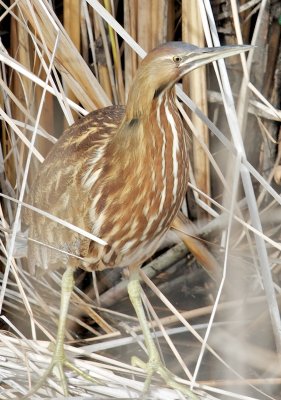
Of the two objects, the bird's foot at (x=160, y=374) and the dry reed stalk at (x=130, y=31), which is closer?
the bird's foot at (x=160, y=374)

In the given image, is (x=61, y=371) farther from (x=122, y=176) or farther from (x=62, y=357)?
(x=122, y=176)

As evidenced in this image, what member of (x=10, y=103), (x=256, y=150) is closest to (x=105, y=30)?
(x=10, y=103)

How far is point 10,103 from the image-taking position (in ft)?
8.27

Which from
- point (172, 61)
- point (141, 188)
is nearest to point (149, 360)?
point (141, 188)

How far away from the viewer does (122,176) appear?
1.92 m

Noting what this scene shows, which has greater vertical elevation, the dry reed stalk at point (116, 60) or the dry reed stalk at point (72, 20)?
the dry reed stalk at point (72, 20)

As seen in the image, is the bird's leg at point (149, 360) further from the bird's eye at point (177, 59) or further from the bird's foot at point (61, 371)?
the bird's eye at point (177, 59)

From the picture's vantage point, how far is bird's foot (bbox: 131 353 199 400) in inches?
80.6

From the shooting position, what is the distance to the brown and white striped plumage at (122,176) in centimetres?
181

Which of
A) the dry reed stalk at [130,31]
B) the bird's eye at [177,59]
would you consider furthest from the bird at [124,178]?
the dry reed stalk at [130,31]

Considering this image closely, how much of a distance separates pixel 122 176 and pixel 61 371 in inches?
20.4

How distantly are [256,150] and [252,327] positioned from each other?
20.5 inches

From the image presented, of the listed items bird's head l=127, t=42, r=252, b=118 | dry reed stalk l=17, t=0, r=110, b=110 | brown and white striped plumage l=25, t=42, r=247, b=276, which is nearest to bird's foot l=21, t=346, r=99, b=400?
brown and white striped plumage l=25, t=42, r=247, b=276

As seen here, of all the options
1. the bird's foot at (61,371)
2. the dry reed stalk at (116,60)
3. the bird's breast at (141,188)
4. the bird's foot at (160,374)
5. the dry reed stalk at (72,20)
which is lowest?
the bird's foot at (160,374)
